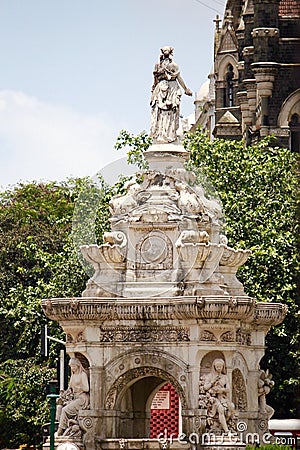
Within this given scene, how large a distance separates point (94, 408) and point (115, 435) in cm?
69

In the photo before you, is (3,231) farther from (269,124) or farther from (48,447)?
(48,447)

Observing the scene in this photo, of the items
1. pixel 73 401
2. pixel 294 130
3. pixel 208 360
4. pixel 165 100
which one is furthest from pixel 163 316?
pixel 294 130

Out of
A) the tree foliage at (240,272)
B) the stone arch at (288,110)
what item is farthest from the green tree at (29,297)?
the stone arch at (288,110)

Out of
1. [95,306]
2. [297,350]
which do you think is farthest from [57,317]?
[297,350]

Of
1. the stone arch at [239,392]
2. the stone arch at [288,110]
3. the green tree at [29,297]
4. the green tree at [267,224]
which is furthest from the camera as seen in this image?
the stone arch at [288,110]

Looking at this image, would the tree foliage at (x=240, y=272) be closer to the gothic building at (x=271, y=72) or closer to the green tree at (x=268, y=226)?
the green tree at (x=268, y=226)

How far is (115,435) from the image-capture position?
1492 inches

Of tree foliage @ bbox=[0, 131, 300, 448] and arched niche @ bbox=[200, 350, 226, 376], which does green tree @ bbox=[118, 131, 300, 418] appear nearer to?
tree foliage @ bbox=[0, 131, 300, 448]

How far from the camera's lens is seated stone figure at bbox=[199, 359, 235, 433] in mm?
37219

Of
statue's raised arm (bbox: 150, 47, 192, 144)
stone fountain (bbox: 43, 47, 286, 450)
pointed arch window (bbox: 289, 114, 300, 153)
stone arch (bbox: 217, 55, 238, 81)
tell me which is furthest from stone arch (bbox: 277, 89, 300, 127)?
stone fountain (bbox: 43, 47, 286, 450)

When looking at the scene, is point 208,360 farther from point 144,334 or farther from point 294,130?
point 294,130

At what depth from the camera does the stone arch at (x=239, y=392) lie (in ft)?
128

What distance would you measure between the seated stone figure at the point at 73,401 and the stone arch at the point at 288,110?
121ft

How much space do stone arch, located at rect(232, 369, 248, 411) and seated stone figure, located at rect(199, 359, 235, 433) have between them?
1287mm
